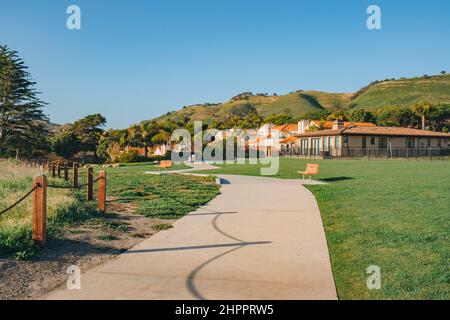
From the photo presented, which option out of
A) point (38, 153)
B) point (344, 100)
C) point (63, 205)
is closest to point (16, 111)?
point (38, 153)

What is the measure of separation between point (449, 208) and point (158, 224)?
22.0 ft

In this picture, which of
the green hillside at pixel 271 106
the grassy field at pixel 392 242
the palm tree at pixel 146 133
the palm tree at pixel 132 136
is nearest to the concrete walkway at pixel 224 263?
the grassy field at pixel 392 242

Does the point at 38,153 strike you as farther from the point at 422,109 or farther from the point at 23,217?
the point at 422,109

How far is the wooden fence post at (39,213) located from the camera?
6.63m

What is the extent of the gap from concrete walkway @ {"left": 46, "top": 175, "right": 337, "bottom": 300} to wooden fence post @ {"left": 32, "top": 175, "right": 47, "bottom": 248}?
1.32 m

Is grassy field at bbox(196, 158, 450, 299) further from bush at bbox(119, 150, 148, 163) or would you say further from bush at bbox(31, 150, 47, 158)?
bush at bbox(31, 150, 47, 158)

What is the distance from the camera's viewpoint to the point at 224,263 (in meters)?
6.04

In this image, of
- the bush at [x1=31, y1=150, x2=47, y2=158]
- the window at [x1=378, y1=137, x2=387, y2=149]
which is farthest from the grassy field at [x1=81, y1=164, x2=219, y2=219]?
the bush at [x1=31, y1=150, x2=47, y2=158]

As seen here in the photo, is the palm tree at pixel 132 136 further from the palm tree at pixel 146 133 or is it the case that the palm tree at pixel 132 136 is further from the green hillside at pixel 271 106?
the green hillside at pixel 271 106

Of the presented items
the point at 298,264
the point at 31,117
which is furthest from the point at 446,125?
the point at 298,264

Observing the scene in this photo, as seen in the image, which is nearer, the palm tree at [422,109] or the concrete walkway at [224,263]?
the concrete walkway at [224,263]

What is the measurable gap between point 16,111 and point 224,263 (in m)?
56.6

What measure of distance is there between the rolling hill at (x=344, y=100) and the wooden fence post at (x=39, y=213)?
9545cm
